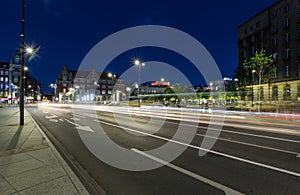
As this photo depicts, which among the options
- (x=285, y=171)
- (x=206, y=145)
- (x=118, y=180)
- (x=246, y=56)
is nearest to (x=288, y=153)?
(x=285, y=171)

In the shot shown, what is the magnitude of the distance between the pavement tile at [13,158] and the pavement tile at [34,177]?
1.19 meters

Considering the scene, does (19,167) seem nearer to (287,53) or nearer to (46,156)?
(46,156)

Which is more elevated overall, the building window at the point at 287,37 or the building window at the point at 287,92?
the building window at the point at 287,37

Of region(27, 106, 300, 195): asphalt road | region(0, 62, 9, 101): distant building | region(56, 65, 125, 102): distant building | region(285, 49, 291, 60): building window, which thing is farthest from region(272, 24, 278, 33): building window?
region(0, 62, 9, 101): distant building

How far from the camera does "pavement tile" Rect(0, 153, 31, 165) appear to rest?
5164mm

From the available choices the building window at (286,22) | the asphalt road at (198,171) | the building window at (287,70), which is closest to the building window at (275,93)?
the building window at (287,70)

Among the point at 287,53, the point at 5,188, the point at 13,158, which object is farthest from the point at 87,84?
the point at 5,188

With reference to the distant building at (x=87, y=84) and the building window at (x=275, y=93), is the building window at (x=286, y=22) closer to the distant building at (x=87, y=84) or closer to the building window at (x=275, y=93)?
the building window at (x=275, y=93)

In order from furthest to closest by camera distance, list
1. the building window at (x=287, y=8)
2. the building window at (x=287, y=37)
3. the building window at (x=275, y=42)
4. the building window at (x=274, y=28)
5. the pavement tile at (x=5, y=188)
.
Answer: the building window at (x=274, y=28), the building window at (x=275, y=42), the building window at (x=287, y=37), the building window at (x=287, y=8), the pavement tile at (x=5, y=188)

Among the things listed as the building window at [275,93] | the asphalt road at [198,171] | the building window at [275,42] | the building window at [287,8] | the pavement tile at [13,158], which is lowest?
the asphalt road at [198,171]

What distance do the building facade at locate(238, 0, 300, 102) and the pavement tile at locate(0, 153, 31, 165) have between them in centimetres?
3886

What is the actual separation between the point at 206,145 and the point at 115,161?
393cm

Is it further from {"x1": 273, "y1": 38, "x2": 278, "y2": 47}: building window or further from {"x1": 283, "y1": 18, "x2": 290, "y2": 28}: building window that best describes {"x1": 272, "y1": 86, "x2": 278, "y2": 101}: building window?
{"x1": 283, "y1": 18, "x2": 290, "y2": 28}: building window

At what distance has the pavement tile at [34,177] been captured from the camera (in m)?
3.84
